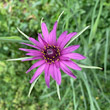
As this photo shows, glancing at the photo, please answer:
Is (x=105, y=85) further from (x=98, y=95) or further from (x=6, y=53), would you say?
(x=6, y=53)

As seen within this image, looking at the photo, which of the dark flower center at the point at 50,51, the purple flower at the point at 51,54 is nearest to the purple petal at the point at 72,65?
the purple flower at the point at 51,54

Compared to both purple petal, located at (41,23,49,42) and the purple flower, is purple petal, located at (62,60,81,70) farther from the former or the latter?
purple petal, located at (41,23,49,42)

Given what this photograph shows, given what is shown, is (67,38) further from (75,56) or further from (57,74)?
(57,74)

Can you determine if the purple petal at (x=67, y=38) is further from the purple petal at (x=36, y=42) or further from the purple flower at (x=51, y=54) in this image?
the purple petal at (x=36, y=42)

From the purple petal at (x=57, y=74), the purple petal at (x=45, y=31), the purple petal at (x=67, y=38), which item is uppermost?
the purple petal at (x=45, y=31)

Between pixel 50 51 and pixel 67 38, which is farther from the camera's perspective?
pixel 50 51

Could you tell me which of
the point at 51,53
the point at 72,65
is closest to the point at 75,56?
the point at 72,65

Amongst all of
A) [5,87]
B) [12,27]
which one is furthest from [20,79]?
[12,27]

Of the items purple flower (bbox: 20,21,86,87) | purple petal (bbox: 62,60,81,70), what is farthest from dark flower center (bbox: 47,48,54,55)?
purple petal (bbox: 62,60,81,70)
